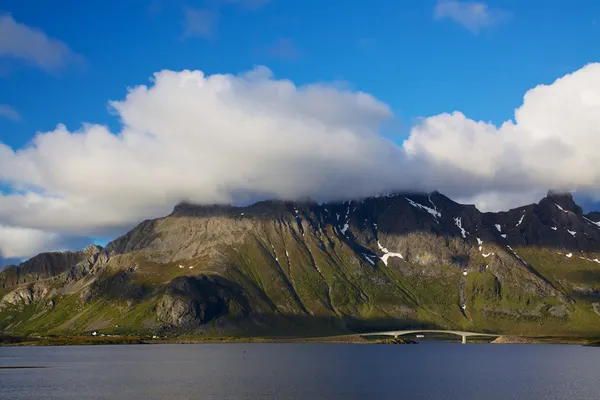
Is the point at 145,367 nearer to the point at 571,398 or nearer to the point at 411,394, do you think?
the point at 411,394

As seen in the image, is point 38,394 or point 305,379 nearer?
point 38,394

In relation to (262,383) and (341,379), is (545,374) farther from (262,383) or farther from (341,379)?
(262,383)

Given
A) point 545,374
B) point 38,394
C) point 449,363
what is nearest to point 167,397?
point 38,394

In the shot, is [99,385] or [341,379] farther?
[341,379]

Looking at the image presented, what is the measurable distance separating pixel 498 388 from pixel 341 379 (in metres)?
32.9

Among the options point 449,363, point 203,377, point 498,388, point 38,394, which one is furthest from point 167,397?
point 449,363

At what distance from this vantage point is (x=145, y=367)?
569 feet

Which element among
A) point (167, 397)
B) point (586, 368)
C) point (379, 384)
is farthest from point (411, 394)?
point (586, 368)

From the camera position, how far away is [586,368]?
174 meters

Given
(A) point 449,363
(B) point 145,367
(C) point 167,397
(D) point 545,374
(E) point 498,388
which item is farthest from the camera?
(A) point 449,363

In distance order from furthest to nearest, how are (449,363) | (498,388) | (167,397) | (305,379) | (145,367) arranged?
(449,363) → (145,367) → (305,379) → (498,388) → (167,397)

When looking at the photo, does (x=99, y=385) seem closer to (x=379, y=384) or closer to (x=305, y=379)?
(x=305, y=379)

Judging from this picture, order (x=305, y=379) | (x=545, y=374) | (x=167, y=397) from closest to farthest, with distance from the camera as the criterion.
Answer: (x=167, y=397)
(x=305, y=379)
(x=545, y=374)

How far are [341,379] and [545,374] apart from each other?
53861 millimetres
